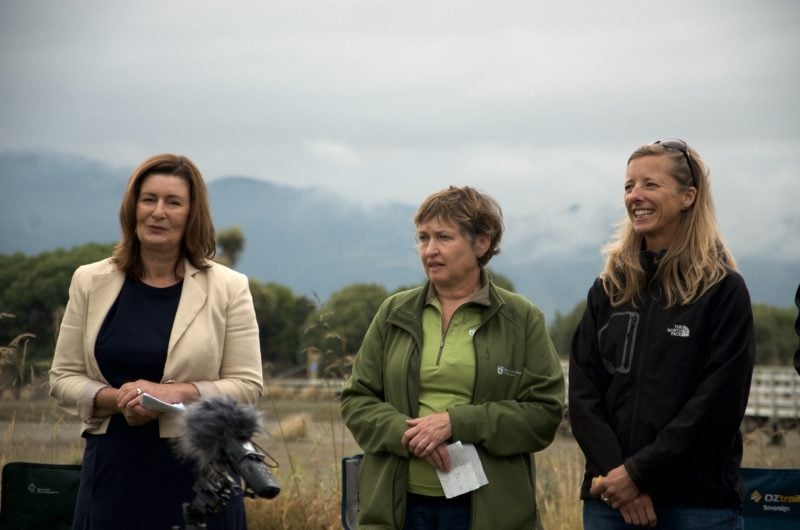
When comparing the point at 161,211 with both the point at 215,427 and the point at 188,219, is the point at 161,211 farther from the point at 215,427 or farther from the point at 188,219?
the point at 215,427

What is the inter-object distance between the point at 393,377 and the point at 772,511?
2.26m

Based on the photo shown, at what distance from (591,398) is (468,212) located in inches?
35.6

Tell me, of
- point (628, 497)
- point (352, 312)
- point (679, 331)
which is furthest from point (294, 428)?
point (352, 312)

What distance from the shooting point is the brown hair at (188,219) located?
4.38 meters

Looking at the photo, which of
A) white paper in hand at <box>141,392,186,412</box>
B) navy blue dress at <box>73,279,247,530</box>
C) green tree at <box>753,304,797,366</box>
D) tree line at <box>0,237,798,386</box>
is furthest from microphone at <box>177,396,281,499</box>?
green tree at <box>753,304,797,366</box>

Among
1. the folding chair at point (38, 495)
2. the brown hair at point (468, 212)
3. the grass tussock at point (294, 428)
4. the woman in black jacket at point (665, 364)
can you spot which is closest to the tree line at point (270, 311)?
the grass tussock at point (294, 428)

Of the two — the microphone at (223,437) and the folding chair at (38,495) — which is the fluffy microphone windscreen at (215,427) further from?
the folding chair at (38,495)

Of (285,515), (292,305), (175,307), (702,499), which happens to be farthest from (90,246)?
(702,499)

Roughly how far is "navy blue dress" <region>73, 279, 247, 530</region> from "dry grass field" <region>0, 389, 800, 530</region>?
198cm

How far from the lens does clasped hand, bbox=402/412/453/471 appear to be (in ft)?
13.4

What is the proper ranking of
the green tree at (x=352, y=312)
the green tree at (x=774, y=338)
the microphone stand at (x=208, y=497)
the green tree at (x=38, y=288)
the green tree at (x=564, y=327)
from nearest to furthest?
1. the microphone stand at (x=208, y=497)
2. the green tree at (x=352, y=312)
3. the green tree at (x=38, y=288)
4. the green tree at (x=564, y=327)
5. the green tree at (x=774, y=338)

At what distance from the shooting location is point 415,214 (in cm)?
453

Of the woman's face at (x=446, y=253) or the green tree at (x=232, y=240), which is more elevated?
the green tree at (x=232, y=240)

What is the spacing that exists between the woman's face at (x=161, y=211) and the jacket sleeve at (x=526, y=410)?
1.36m
